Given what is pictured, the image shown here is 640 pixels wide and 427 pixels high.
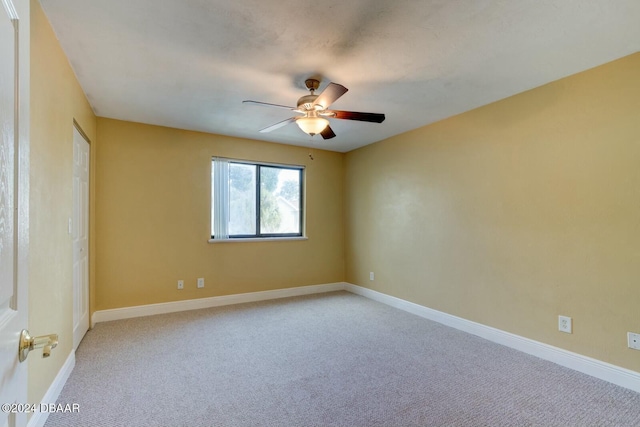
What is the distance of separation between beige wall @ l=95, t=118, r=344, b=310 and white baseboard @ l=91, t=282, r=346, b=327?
0.07 m

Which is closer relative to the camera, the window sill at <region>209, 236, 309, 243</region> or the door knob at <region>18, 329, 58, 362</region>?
the door knob at <region>18, 329, 58, 362</region>

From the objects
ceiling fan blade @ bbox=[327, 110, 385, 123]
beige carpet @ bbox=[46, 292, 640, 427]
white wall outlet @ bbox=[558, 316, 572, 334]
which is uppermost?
ceiling fan blade @ bbox=[327, 110, 385, 123]

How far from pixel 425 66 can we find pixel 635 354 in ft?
8.34

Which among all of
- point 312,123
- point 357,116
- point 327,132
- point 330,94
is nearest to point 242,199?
point 327,132

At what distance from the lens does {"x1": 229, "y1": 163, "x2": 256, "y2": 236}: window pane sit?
445 centimetres

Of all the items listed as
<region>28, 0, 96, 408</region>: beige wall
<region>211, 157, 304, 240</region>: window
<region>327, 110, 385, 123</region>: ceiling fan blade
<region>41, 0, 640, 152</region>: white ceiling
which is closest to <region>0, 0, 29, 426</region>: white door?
<region>28, 0, 96, 408</region>: beige wall

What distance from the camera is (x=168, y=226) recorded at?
394 centimetres

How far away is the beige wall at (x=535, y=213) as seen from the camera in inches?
89.8

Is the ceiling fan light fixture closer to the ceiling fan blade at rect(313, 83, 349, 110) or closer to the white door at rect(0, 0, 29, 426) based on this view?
the ceiling fan blade at rect(313, 83, 349, 110)

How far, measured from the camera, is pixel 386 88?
277cm

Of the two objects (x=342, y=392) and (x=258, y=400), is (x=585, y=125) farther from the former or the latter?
(x=258, y=400)

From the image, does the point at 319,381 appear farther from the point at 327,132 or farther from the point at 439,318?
the point at 327,132

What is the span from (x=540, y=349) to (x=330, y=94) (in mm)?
2771

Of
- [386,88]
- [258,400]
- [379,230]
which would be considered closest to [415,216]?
[379,230]
